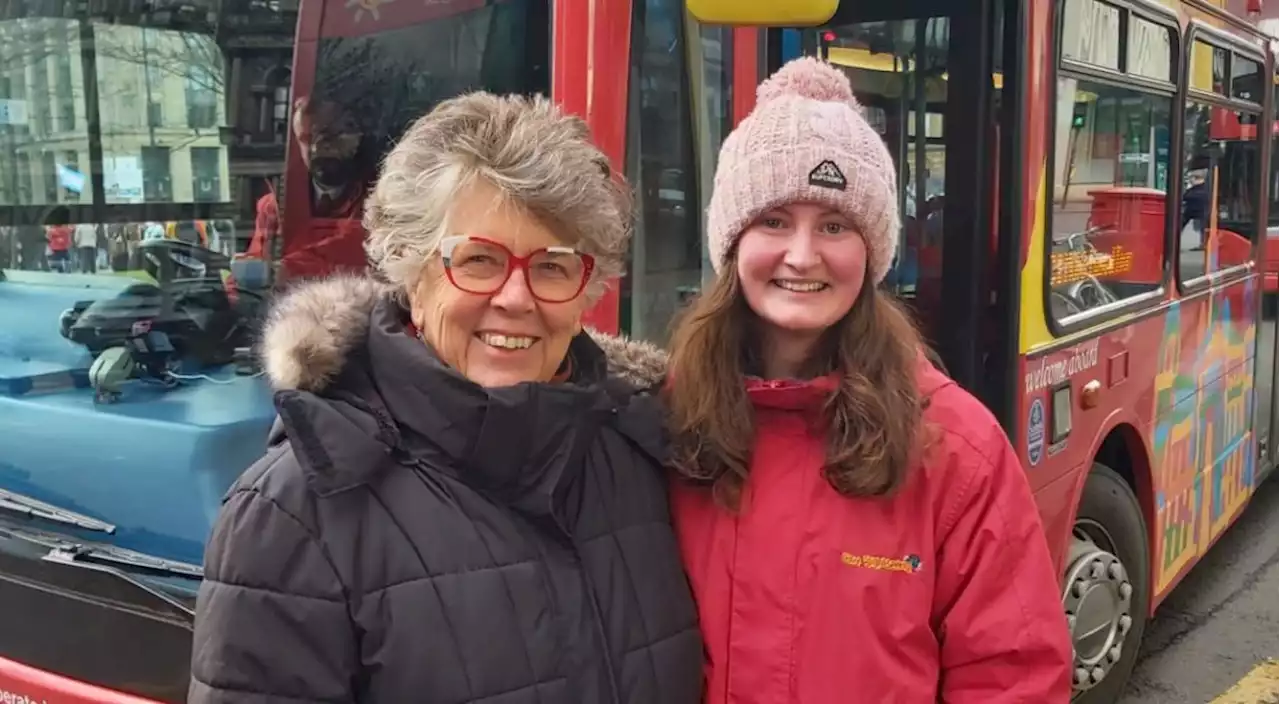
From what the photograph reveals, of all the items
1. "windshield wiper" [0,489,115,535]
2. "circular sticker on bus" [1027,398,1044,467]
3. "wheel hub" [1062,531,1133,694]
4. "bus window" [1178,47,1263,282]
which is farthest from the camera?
"bus window" [1178,47,1263,282]

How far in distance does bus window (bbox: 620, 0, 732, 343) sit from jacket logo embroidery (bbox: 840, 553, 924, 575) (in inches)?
43.6

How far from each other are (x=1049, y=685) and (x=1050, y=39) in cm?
183

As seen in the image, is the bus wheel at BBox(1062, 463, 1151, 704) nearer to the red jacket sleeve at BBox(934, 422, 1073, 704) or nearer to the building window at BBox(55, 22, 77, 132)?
the red jacket sleeve at BBox(934, 422, 1073, 704)

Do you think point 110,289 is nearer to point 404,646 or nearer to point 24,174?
point 24,174

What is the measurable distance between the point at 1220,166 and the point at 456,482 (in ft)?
14.1

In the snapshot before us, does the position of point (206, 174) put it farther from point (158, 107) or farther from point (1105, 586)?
point (1105, 586)

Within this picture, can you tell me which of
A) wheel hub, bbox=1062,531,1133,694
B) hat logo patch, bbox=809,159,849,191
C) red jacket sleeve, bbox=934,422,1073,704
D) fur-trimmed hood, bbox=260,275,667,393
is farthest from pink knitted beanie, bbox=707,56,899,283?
wheel hub, bbox=1062,531,1133,694

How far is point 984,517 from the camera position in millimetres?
1570

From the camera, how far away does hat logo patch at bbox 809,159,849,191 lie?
160 cm

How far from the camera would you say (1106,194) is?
3.53 metres

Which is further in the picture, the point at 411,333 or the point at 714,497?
the point at 714,497

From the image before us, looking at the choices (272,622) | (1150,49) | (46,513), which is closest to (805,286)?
(272,622)

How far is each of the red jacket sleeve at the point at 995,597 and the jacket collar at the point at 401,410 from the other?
1.68 feet

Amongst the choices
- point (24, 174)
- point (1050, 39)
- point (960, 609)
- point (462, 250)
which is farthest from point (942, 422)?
point (24, 174)
